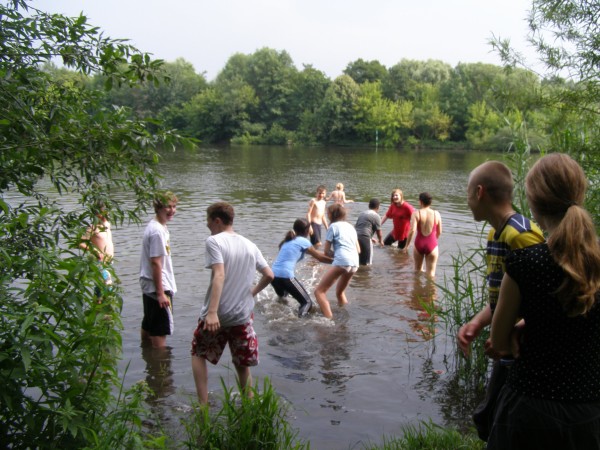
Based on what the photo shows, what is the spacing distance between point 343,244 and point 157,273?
3162 mm

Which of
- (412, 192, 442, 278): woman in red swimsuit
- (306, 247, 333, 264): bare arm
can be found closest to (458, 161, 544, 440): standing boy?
(306, 247, 333, 264): bare arm

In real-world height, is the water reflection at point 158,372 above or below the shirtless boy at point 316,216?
below

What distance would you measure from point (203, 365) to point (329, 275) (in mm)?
3747

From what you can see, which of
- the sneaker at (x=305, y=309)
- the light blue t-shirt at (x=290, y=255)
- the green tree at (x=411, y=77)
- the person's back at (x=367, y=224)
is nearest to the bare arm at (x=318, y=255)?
the light blue t-shirt at (x=290, y=255)

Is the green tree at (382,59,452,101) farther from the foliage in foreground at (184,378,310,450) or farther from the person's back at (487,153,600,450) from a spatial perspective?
the person's back at (487,153,600,450)

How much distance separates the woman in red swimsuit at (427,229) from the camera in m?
10.9

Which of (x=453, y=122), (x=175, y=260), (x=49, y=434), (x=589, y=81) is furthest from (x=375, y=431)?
(x=453, y=122)

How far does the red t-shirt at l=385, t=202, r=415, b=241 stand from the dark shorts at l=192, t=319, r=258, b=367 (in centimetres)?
913

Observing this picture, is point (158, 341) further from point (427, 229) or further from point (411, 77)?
point (411, 77)

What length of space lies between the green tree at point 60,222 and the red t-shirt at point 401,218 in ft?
33.3

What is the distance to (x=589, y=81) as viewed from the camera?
644cm

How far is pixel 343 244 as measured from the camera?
856cm

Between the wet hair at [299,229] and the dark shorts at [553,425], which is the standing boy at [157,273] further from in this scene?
the dark shorts at [553,425]

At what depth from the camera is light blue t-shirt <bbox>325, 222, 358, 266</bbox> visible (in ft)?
27.9
